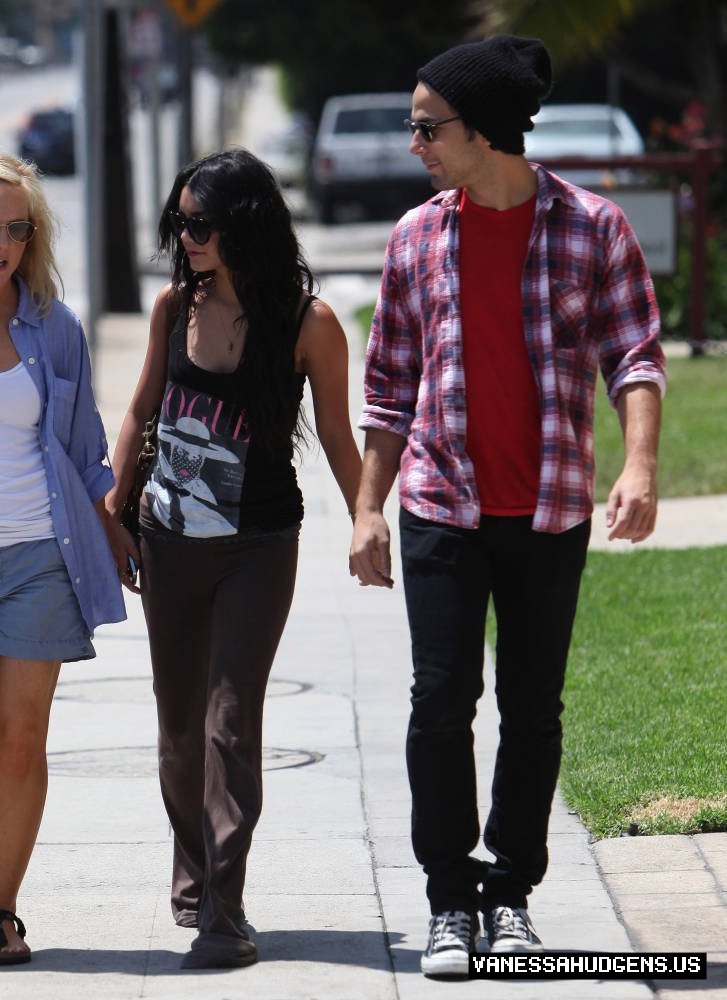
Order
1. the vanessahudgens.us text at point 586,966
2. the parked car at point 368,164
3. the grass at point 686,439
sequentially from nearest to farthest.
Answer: the vanessahudgens.us text at point 586,966
the grass at point 686,439
the parked car at point 368,164

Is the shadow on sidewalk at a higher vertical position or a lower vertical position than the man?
lower

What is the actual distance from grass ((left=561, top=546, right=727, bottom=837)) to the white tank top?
1.79 meters

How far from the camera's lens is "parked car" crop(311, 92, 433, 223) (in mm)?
29453

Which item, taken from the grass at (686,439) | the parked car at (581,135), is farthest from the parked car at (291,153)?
A: the grass at (686,439)

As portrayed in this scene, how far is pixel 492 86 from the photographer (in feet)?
12.9

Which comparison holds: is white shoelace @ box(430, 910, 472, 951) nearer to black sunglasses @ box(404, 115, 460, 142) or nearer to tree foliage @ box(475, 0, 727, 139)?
black sunglasses @ box(404, 115, 460, 142)

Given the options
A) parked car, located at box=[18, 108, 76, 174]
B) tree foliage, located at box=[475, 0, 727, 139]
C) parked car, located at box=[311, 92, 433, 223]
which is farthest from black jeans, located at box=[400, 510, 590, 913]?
parked car, located at box=[18, 108, 76, 174]

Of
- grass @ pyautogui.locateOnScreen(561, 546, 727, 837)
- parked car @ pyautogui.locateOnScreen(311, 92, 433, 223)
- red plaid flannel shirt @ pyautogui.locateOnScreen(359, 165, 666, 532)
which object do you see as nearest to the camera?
red plaid flannel shirt @ pyautogui.locateOnScreen(359, 165, 666, 532)

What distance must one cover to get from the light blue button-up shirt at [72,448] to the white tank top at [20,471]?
24 millimetres

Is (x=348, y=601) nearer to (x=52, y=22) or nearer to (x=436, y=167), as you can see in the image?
(x=436, y=167)

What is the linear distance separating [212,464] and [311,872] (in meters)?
1.22

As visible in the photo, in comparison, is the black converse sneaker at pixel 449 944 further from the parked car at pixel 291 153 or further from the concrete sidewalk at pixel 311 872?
the parked car at pixel 291 153

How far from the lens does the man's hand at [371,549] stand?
403 cm

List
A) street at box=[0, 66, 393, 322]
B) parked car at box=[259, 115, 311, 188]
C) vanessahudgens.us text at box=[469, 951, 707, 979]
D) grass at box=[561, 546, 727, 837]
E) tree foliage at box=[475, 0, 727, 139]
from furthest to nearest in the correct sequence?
parked car at box=[259, 115, 311, 188] < street at box=[0, 66, 393, 322] < tree foliage at box=[475, 0, 727, 139] < grass at box=[561, 546, 727, 837] < vanessahudgens.us text at box=[469, 951, 707, 979]
